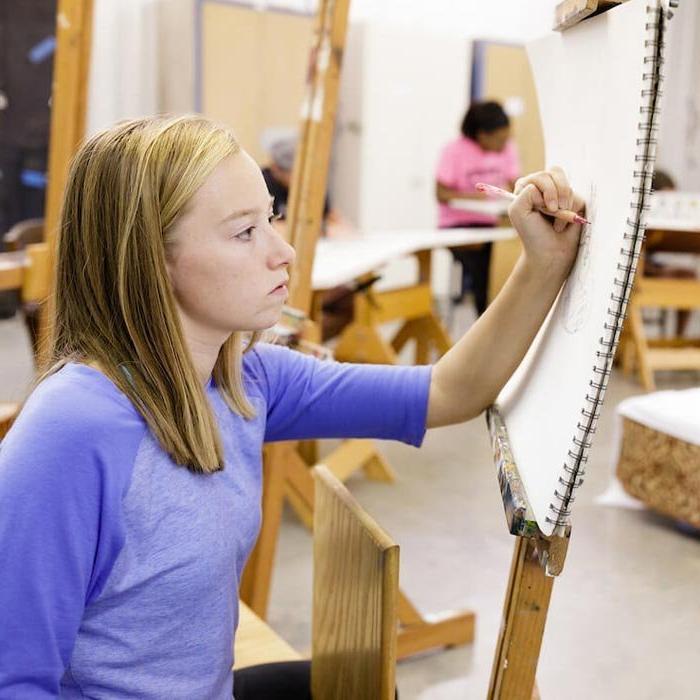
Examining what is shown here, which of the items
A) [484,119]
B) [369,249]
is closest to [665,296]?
[484,119]

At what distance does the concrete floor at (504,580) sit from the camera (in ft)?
4.61

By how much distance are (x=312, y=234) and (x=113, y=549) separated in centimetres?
106

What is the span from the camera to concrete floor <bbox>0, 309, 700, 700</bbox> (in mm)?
1405

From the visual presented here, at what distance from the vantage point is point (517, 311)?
940mm

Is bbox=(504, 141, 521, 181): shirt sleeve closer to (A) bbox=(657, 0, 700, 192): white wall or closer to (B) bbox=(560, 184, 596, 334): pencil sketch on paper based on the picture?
(A) bbox=(657, 0, 700, 192): white wall

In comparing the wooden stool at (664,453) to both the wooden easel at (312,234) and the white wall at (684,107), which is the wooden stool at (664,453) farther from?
the white wall at (684,107)

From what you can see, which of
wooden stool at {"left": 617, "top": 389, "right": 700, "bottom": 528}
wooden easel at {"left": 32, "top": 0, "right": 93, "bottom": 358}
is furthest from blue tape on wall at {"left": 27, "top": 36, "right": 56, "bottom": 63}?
wooden stool at {"left": 617, "top": 389, "right": 700, "bottom": 528}

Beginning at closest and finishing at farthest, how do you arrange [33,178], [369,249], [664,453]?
[664,453] < [369,249] < [33,178]

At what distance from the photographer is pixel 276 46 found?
5.53 meters

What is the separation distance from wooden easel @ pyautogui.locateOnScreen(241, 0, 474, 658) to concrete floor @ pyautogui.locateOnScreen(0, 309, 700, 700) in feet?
0.23

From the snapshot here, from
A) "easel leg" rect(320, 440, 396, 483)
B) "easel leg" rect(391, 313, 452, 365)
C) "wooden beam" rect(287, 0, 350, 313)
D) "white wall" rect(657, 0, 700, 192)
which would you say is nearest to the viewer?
"wooden beam" rect(287, 0, 350, 313)

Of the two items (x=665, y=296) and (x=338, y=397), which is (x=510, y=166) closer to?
(x=665, y=296)

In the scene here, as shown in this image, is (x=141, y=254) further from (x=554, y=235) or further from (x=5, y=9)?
(x=5, y=9)

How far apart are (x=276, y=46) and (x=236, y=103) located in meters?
0.44
